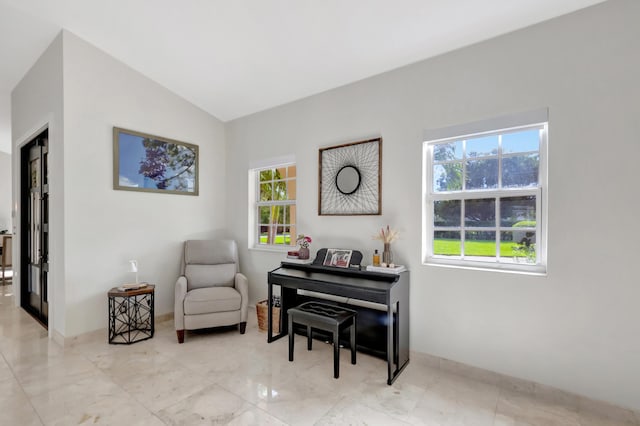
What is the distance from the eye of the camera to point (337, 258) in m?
3.03

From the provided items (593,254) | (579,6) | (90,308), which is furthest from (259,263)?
(579,6)

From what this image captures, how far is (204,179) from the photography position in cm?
422

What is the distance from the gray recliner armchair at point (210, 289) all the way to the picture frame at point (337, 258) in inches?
40.7

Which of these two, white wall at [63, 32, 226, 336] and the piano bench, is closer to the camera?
the piano bench

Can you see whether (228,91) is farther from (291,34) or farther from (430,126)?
(430,126)

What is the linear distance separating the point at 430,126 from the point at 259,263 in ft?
8.50

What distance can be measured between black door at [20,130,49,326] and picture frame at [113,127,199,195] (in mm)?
874

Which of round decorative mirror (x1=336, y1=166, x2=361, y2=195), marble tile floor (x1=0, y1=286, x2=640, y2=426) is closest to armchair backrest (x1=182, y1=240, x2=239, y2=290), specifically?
marble tile floor (x1=0, y1=286, x2=640, y2=426)

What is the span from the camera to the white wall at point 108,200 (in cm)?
303

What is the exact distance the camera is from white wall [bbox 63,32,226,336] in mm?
3029

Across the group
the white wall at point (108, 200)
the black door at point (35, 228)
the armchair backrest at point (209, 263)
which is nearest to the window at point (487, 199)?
the armchair backrest at point (209, 263)

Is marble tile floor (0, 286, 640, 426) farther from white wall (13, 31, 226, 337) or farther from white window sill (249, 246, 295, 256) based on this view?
white window sill (249, 246, 295, 256)

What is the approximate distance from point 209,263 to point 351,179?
2.01 m

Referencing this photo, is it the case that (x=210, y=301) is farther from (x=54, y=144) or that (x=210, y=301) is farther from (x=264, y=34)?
(x=264, y=34)
